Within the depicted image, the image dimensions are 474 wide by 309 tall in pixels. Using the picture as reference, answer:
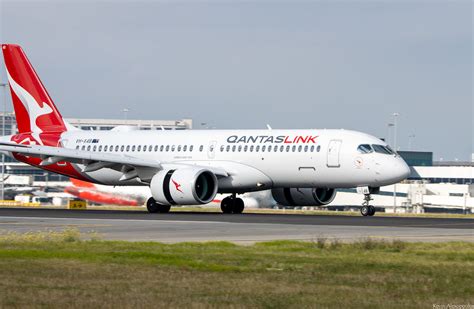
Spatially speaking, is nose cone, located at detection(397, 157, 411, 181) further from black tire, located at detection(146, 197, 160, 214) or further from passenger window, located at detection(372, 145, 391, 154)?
black tire, located at detection(146, 197, 160, 214)

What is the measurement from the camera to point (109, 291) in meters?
18.5

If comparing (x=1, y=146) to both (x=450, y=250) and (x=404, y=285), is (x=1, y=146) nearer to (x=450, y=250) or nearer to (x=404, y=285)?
(x=450, y=250)

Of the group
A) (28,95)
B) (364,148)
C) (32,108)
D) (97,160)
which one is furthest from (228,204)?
(28,95)

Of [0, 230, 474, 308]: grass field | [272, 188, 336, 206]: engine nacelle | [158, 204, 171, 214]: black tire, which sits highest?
[272, 188, 336, 206]: engine nacelle

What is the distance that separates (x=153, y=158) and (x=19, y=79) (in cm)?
1047

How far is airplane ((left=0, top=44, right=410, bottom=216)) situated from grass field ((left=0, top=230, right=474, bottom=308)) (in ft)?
77.1

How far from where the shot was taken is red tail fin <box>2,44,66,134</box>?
209 feet

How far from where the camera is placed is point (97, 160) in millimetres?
56000

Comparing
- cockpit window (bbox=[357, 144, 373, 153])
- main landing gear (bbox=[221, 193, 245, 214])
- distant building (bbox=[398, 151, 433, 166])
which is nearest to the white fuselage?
cockpit window (bbox=[357, 144, 373, 153])

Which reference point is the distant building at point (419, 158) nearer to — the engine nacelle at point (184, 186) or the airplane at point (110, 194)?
the airplane at point (110, 194)

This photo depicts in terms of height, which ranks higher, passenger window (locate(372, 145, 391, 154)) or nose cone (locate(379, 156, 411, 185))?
passenger window (locate(372, 145, 391, 154))

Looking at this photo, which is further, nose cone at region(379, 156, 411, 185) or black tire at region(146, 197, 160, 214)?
black tire at region(146, 197, 160, 214)

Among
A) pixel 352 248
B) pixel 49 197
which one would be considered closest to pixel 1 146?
pixel 352 248

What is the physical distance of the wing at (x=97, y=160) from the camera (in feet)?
184
